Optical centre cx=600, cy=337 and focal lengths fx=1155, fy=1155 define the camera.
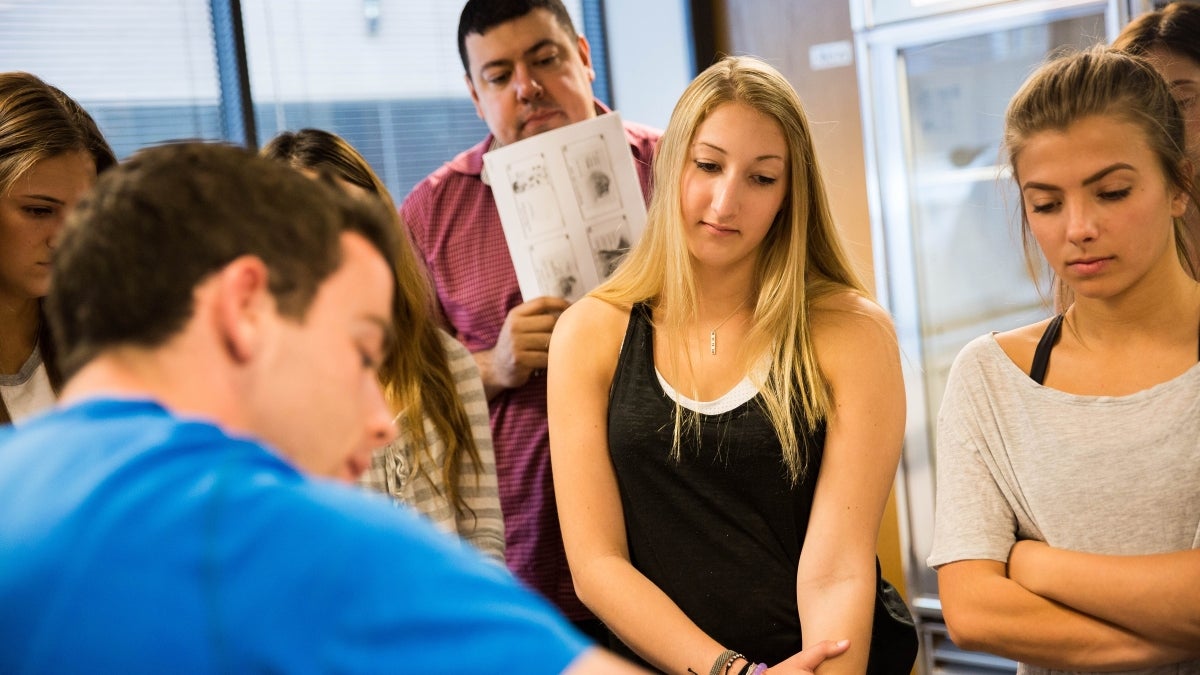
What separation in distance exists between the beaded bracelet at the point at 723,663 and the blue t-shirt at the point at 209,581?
954 mm

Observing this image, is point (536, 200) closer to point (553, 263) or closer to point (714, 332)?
point (553, 263)

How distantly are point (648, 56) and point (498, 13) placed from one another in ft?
5.90

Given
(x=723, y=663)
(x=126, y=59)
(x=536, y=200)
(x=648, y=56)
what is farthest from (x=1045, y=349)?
(x=648, y=56)

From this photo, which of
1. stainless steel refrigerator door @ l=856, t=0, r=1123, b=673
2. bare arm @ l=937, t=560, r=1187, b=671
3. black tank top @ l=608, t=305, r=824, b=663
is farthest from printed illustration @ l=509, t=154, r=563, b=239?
stainless steel refrigerator door @ l=856, t=0, r=1123, b=673

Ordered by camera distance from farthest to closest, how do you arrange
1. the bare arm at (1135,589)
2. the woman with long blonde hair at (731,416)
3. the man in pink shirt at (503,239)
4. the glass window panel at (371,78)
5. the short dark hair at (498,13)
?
the glass window panel at (371,78), the short dark hair at (498,13), the man in pink shirt at (503,239), the woman with long blonde hair at (731,416), the bare arm at (1135,589)

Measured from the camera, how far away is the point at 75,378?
0.69 m

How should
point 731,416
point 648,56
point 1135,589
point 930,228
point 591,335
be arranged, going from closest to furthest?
point 1135,589
point 731,416
point 591,335
point 930,228
point 648,56

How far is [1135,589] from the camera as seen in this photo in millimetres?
1279

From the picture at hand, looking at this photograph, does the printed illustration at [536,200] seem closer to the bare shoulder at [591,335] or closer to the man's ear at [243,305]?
the bare shoulder at [591,335]

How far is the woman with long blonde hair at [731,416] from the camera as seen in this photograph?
1.57 meters

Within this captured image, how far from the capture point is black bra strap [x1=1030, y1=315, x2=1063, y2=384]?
145 centimetres

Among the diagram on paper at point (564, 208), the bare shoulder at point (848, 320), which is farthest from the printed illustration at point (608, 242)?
the bare shoulder at point (848, 320)

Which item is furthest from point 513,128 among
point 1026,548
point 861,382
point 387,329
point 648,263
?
point 387,329

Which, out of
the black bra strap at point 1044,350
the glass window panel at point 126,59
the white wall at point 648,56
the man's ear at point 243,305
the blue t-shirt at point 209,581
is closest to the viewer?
the blue t-shirt at point 209,581
